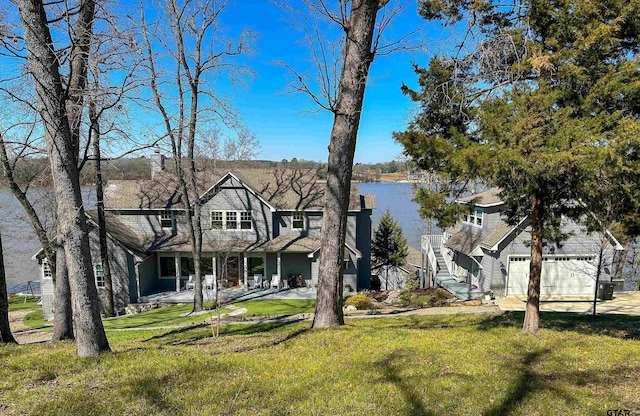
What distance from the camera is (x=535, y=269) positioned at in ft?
26.3

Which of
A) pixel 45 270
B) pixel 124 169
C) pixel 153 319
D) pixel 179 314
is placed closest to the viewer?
pixel 124 169

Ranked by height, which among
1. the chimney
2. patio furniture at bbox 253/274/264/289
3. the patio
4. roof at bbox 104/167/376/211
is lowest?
the patio

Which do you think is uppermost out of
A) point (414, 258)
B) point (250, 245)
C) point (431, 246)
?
point (250, 245)

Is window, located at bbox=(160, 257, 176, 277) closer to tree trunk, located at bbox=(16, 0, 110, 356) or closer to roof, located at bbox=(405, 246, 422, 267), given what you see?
tree trunk, located at bbox=(16, 0, 110, 356)

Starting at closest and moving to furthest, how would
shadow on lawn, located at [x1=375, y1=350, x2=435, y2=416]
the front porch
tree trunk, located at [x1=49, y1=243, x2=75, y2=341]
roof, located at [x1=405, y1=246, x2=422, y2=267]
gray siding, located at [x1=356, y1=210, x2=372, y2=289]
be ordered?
shadow on lawn, located at [x1=375, y1=350, x2=435, y2=416] < tree trunk, located at [x1=49, y1=243, x2=75, y2=341] < the front porch < gray siding, located at [x1=356, y1=210, x2=372, y2=289] < roof, located at [x1=405, y1=246, x2=422, y2=267]

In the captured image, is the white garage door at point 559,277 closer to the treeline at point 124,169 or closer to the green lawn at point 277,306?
the treeline at point 124,169

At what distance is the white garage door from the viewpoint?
17.2 meters

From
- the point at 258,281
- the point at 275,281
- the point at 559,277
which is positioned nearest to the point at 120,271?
the point at 258,281

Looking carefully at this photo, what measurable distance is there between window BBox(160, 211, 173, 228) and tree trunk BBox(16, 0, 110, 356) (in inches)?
613

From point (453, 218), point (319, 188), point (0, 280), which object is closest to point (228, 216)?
point (319, 188)

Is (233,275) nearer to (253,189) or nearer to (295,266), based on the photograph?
(295,266)

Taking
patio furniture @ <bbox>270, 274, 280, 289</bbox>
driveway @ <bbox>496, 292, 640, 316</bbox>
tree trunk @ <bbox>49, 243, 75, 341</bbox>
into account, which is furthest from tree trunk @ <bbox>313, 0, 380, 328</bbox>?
patio furniture @ <bbox>270, 274, 280, 289</bbox>

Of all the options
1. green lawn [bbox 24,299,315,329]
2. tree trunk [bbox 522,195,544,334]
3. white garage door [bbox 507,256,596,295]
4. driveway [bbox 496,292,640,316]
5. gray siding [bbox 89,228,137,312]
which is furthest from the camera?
gray siding [bbox 89,228,137,312]

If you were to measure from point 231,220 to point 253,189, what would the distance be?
87.5 inches
